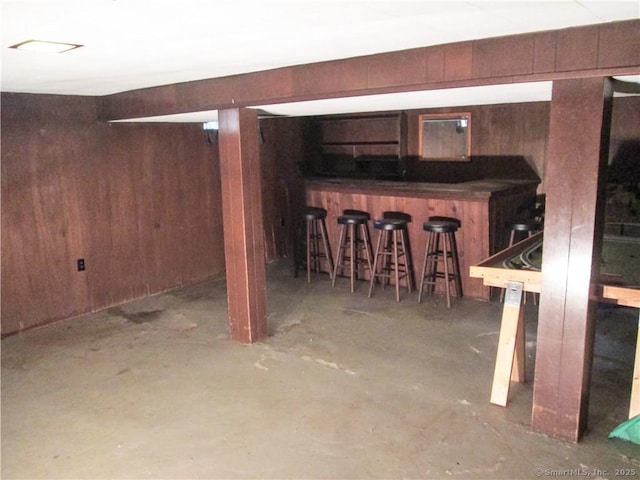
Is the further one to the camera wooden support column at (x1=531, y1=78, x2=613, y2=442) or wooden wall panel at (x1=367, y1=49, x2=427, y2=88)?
wooden wall panel at (x1=367, y1=49, x2=427, y2=88)

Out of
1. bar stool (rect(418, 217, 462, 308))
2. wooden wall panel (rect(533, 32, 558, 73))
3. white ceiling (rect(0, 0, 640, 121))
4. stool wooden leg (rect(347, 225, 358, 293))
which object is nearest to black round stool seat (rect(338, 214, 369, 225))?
stool wooden leg (rect(347, 225, 358, 293))

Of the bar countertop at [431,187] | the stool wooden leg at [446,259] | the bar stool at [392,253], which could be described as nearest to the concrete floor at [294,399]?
the stool wooden leg at [446,259]

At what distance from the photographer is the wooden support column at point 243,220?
362 centimetres

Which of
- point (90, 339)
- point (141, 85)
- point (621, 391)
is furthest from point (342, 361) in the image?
point (141, 85)

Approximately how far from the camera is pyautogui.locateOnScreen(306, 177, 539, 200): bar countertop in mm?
4586

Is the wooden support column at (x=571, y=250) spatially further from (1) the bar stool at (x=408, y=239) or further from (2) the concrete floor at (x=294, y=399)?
(1) the bar stool at (x=408, y=239)

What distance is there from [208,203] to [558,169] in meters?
3.87

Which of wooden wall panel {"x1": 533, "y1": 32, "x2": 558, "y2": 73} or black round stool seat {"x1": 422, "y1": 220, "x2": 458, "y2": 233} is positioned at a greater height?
wooden wall panel {"x1": 533, "y1": 32, "x2": 558, "y2": 73}

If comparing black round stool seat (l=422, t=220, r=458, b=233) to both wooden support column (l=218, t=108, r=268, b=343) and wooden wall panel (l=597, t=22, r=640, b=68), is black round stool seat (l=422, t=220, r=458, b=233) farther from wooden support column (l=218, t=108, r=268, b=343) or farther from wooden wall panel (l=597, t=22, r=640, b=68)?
wooden wall panel (l=597, t=22, r=640, b=68)

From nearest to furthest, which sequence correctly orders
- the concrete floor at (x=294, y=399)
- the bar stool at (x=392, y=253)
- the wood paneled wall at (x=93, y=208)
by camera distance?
the concrete floor at (x=294, y=399)
the wood paneled wall at (x=93, y=208)
the bar stool at (x=392, y=253)

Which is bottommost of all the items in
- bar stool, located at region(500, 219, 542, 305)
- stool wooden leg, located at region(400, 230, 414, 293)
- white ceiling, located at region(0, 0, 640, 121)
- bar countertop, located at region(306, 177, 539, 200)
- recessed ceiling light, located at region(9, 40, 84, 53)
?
stool wooden leg, located at region(400, 230, 414, 293)

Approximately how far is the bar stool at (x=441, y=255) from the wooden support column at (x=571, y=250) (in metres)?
1.95

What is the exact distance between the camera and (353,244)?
5094 mm

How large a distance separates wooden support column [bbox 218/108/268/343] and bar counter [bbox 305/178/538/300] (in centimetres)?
169
